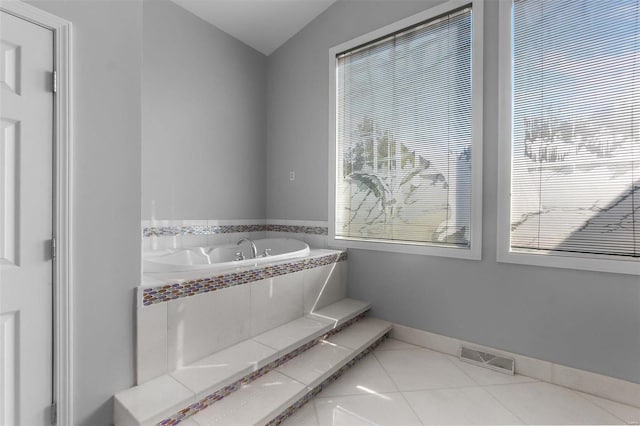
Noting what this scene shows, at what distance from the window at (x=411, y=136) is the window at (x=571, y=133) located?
0.22 metres

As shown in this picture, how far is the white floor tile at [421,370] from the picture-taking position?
6.23 ft

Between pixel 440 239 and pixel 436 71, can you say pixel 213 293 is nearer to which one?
pixel 440 239

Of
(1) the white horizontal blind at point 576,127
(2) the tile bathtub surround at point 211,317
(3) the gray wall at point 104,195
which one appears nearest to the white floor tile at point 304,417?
(2) the tile bathtub surround at point 211,317

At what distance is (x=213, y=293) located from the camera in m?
1.71

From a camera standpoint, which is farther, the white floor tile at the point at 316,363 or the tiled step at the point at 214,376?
the white floor tile at the point at 316,363

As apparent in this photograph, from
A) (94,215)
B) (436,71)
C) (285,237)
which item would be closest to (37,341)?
(94,215)

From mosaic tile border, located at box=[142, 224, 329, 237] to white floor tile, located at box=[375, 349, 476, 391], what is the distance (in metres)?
1.26

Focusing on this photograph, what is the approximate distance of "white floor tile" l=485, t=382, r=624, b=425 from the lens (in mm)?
1585

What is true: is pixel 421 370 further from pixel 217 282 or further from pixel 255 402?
pixel 217 282

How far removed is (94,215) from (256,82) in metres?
2.56

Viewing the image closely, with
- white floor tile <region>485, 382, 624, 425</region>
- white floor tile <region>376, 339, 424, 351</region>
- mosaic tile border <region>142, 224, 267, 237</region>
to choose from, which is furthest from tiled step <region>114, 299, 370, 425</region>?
mosaic tile border <region>142, 224, 267, 237</region>

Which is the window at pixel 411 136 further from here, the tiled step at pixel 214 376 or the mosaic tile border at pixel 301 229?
the tiled step at pixel 214 376

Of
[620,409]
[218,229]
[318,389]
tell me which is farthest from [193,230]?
[620,409]

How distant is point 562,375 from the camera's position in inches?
74.6
